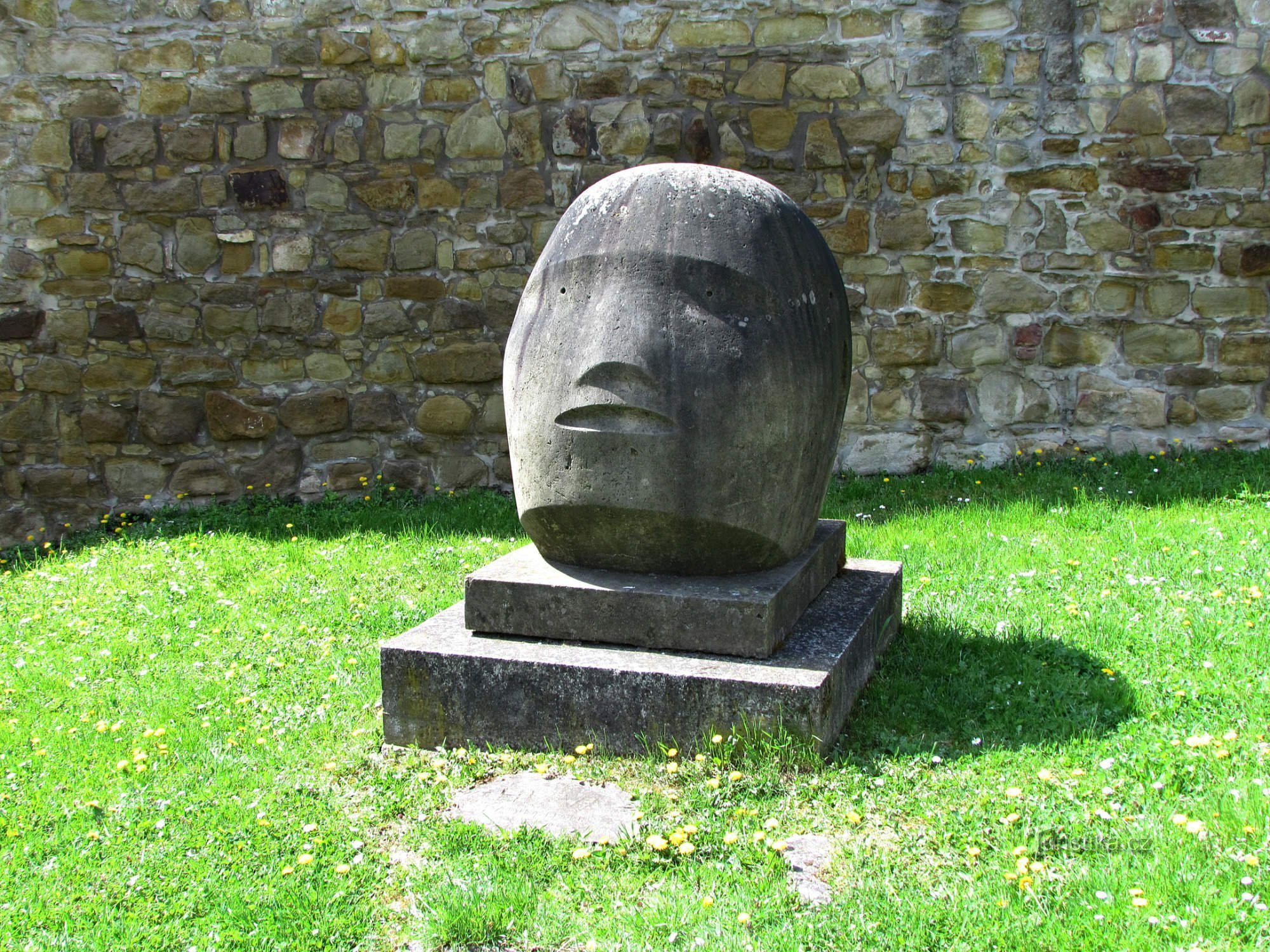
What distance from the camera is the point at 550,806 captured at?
2877 mm

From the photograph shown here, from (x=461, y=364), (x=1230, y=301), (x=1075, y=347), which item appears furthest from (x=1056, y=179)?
(x=461, y=364)

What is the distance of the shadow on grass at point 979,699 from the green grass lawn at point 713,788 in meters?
0.01

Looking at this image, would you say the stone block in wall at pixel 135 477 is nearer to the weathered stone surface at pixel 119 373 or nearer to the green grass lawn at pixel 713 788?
the weathered stone surface at pixel 119 373

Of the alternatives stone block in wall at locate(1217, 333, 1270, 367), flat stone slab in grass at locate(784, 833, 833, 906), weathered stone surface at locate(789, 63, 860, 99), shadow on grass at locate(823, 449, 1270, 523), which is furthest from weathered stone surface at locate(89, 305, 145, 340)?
stone block in wall at locate(1217, 333, 1270, 367)

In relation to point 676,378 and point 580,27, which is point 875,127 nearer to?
point 580,27

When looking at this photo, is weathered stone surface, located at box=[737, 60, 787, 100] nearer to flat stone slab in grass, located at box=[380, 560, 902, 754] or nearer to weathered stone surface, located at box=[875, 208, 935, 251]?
weathered stone surface, located at box=[875, 208, 935, 251]

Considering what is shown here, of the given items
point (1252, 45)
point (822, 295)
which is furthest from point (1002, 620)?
point (1252, 45)

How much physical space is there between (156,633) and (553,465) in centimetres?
217

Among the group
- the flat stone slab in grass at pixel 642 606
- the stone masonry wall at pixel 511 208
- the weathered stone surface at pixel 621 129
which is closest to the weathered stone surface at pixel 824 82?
the stone masonry wall at pixel 511 208

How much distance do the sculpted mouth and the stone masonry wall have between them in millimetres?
3763

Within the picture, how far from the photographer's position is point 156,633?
4.48 metres

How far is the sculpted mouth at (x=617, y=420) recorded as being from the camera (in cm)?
309

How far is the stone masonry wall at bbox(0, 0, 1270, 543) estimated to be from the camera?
21.0 ft

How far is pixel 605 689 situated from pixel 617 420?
2.39ft
